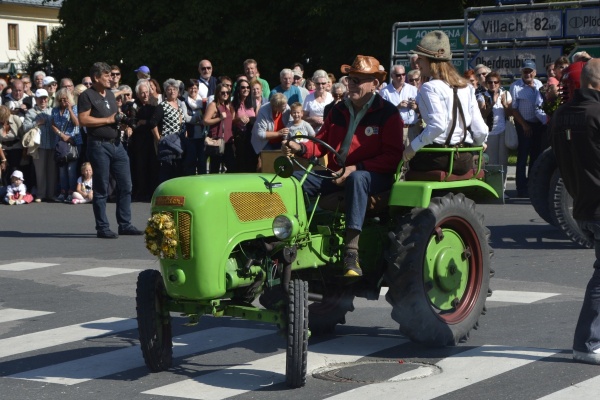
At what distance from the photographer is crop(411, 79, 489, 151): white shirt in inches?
344

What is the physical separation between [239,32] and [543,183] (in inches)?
1101

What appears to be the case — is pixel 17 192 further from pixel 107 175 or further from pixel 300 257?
pixel 300 257

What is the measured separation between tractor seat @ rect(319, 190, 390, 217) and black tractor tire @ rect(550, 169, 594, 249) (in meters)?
5.76

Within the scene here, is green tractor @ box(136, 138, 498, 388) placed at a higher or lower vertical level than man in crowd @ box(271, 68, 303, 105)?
lower

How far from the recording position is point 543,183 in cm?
1476

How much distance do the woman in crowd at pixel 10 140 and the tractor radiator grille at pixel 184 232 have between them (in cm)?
1520

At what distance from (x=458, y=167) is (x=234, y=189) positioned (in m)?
1.88

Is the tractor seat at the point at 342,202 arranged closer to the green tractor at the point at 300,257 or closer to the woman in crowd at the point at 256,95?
the green tractor at the point at 300,257

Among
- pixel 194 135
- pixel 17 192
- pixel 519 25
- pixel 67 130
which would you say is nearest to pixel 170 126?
pixel 194 135

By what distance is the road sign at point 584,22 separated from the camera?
2303cm

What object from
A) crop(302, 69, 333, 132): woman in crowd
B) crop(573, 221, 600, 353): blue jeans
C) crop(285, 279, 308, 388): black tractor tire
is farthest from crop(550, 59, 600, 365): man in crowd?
crop(302, 69, 333, 132): woman in crowd

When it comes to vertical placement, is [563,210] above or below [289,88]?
below

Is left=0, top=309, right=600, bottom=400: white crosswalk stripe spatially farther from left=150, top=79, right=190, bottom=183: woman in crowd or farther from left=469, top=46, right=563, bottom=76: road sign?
left=469, top=46, right=563, bottom=76: road sign

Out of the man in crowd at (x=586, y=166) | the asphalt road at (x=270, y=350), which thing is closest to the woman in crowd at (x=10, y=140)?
the asphalt road at (x=270, y=350)
